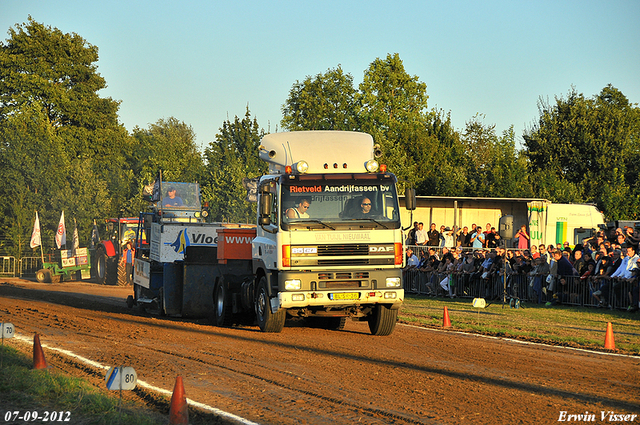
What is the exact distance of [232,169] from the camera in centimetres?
4581

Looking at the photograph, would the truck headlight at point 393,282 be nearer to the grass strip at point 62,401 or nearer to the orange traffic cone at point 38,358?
the grass strip at point 62,401

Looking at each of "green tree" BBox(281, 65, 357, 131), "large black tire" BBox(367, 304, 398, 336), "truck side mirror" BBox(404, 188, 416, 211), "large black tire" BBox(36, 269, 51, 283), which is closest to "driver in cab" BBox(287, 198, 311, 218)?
"truck side mirror" BBox(404, 188, 416, 211)

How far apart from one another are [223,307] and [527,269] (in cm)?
982

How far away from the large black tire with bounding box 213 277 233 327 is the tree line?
1562 cm

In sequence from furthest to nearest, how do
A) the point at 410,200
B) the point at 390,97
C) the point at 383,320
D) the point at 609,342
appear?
the point at 390,97 → the point at 383,320 → the point at 410,200 → the point at 609,342

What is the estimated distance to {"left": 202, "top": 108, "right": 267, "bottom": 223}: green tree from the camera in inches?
1781

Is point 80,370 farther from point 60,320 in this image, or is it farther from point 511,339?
point 511,339

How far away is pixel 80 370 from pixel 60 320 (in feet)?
21.8

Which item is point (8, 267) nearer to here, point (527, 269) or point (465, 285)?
point (465, 285)

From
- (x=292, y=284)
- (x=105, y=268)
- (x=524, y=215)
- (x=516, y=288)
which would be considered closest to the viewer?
(x=292, y=284)

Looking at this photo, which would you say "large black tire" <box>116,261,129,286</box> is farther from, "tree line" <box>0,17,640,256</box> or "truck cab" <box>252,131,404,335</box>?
"truck cab" <box>252,131,404,335</box>

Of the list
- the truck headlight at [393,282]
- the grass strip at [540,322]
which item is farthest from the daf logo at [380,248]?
the grass strip at [540,322]

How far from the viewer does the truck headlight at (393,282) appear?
12.5 m

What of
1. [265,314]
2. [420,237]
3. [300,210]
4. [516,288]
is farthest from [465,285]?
[300,210]
